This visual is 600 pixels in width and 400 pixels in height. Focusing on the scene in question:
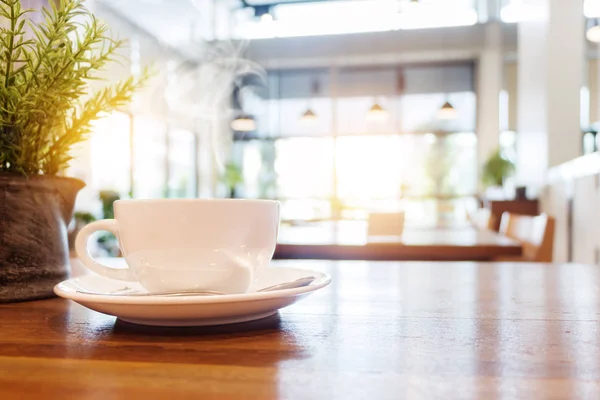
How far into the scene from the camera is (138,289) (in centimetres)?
60

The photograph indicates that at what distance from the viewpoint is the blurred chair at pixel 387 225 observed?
→ 8.16 ft

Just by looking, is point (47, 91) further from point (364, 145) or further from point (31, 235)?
point (364, 145)

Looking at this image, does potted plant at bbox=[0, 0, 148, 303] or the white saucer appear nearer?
the white saucer

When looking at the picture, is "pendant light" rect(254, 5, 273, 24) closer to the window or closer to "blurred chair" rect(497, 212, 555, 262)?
the window

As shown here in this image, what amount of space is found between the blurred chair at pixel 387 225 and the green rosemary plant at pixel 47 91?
6.40 feet

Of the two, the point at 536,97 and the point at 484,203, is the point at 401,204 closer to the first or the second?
the point at 484,203

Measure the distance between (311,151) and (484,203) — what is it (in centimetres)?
329

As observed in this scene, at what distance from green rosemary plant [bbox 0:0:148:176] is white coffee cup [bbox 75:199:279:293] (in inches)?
6.1

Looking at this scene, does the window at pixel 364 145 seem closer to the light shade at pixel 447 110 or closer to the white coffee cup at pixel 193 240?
the light shade at pixel 447 110

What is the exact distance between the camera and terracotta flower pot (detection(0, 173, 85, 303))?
22.8 inches

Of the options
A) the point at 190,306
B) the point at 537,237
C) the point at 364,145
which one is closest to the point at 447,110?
the point at 364,145

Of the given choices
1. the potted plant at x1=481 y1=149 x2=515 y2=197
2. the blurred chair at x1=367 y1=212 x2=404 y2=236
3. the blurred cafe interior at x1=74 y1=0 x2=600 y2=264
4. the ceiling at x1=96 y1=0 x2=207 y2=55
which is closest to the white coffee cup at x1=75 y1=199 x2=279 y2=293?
the blurred chair at x1=367 y1=212 x2=404 y2=236

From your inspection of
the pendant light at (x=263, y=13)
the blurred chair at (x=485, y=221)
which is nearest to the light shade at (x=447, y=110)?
the pendant light at (x=263, y=13)

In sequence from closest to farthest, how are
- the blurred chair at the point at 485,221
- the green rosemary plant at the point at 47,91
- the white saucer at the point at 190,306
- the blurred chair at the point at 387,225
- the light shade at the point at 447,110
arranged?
the white saucer at the point at 190,306 < the green rosemary plant at the point at 47,91 < the blurred chair at the point at 387,225 < the blurred chair at the point at 485,221 < the light shade at the point at 447,110
